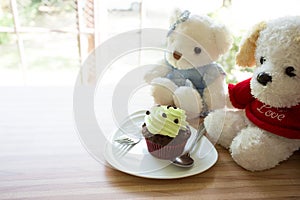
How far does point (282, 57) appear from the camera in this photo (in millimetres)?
551

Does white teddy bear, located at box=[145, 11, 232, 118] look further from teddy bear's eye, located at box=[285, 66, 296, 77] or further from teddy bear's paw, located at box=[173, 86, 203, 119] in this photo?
teddy bear's eye, located at box=[285, 66, 296, 77]

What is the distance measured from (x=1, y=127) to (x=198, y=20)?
1.72 feet

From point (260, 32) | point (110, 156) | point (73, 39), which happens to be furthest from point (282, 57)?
point (73, 39)

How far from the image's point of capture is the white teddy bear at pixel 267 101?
553 mm

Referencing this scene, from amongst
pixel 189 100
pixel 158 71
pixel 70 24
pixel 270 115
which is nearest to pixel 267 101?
pixel 270 115

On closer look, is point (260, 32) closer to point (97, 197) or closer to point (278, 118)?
point (278, 118)

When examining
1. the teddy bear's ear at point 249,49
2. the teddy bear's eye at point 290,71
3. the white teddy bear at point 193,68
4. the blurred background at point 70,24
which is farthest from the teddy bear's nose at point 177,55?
the blurred background at point 70,24

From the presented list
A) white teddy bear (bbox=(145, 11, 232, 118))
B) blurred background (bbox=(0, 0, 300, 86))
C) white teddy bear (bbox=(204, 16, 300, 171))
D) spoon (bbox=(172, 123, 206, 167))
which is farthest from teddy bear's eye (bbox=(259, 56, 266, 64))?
blurred background (bbox=(0, 0, 300, 86))

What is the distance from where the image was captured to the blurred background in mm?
1328

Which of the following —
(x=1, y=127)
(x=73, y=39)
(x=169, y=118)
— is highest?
(x=169, y=118)

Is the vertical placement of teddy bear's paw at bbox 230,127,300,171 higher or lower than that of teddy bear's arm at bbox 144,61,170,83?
lower

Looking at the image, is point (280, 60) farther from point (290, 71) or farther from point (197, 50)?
point (197, 50)

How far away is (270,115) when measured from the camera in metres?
0.61

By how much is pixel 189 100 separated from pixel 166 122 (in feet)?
A: 0.50
